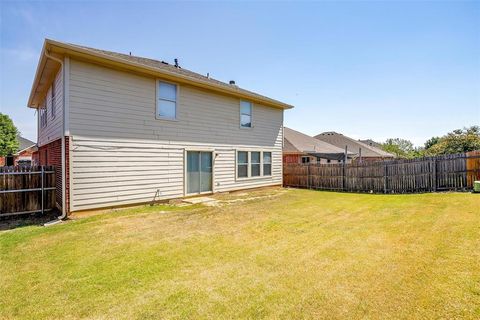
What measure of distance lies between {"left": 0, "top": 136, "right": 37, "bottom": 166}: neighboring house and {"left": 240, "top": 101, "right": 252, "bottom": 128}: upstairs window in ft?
47.4

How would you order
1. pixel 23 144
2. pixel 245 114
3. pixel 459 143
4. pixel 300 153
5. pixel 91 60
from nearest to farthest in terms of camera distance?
pixel 91 60, pixel 245 114, pixel 300 153, pixel 459 143, pixel 23 144

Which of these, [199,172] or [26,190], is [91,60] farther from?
[199,172]

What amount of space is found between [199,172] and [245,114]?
14.0 feet

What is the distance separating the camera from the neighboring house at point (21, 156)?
16.5 meters

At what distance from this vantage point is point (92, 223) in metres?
6.52

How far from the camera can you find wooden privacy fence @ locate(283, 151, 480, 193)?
36.1 feet

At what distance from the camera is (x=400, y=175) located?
12.1 metres

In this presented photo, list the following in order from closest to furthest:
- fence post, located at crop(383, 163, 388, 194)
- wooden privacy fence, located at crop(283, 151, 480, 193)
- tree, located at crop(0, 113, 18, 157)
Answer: wooden privacy fence, located at crop(283, 151, 480, 193) → fence post, located at crop(383, 163, 388, 194) → tree, located at crop(0, 113, 18, 157)

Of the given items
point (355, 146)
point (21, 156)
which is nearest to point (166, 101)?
point (355, 146)

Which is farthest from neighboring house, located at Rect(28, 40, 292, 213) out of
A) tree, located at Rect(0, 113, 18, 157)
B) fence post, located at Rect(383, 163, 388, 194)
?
tree, located at Rect(0, 113, 18, 157)

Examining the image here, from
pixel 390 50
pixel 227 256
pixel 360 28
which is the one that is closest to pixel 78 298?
pixel 227 256

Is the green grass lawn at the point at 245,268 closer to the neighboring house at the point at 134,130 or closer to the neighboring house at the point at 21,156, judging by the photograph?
the neighboring house at the point at 134,130

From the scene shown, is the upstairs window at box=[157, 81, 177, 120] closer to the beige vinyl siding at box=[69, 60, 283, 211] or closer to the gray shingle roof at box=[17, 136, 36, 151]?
the beige vinyl siding at box=[69, 60, 283, 211]

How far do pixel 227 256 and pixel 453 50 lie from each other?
42.3 feet
